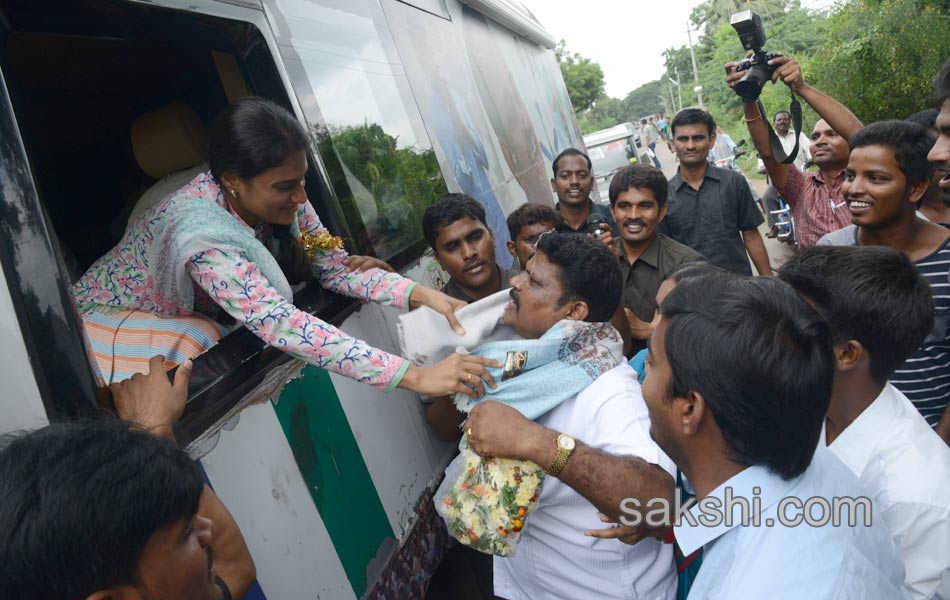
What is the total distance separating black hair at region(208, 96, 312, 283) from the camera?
182 cm

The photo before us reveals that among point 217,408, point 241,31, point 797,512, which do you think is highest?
point 241,31

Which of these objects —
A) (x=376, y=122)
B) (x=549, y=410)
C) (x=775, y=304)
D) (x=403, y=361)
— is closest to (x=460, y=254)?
(x=376, y=122)

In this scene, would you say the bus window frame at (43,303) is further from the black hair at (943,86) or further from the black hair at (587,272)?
the black hair at (943,86)

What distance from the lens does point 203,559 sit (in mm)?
997

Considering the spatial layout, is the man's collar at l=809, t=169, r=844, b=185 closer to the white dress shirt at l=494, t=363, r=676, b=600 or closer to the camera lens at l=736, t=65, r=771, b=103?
the camera lens at l=736, t=65, r=771, b=103

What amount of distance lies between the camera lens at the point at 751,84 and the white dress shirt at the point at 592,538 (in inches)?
96.2

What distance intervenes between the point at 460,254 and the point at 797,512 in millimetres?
1993

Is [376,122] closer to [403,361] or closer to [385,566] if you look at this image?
[403,361]

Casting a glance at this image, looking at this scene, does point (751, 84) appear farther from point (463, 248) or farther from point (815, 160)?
point (463, 248)

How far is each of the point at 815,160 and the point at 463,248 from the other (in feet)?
7.91


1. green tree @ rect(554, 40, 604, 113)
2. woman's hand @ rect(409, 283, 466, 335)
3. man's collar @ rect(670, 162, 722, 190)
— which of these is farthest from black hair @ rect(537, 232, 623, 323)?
green tree @ rect(554, 40, 604, 113)

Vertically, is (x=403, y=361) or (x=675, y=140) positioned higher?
(x=675, y=140)

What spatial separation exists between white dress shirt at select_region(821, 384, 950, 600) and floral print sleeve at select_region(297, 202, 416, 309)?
Result: 59.4 inches

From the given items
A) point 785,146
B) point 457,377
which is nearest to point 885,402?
point 457,377
